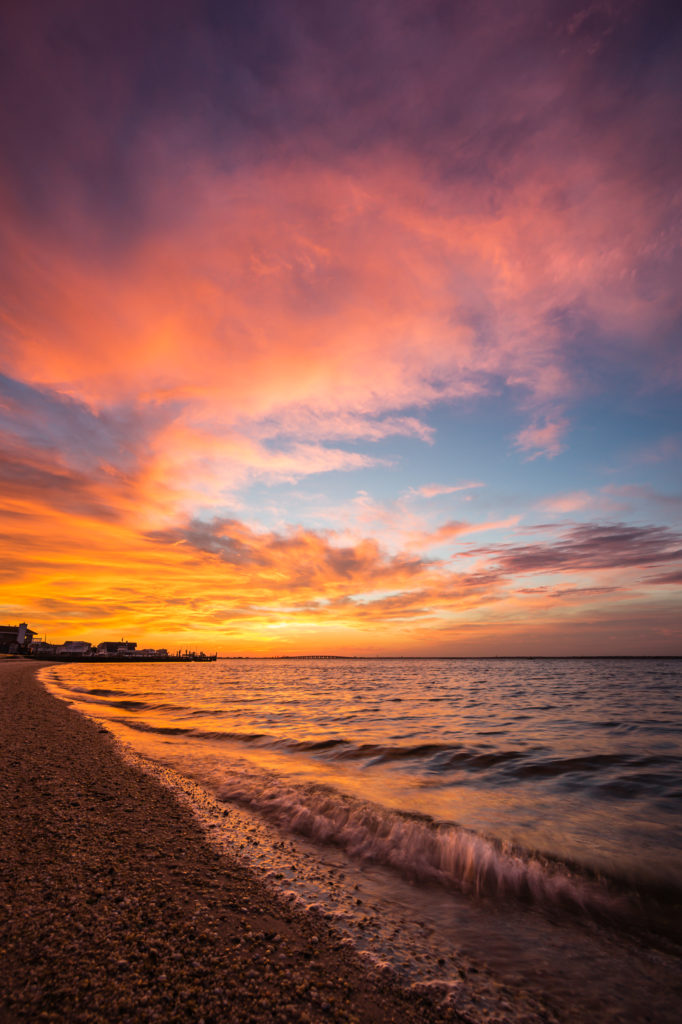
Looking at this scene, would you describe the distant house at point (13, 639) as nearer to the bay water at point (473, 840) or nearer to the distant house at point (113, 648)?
the distant house at point (113, 648)

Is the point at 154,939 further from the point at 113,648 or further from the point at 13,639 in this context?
the point at 113,648

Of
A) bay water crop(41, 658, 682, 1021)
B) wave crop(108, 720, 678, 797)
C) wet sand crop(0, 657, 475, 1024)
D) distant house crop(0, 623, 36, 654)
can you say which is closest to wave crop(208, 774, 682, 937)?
bay water crop(41, 658, 682, 1021)

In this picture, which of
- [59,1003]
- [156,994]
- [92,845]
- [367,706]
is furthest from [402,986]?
[367,706]

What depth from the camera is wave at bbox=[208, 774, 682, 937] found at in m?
5.00

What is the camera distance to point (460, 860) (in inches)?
234

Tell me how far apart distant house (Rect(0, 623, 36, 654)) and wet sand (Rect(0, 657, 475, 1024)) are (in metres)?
153

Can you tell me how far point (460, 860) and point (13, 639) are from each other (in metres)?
160

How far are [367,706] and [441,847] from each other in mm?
18670

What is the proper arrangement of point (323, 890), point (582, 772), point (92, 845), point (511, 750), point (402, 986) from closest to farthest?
point (402, 986), point (323, 890), point (92, 845), point (582, 772), point (511, 750)

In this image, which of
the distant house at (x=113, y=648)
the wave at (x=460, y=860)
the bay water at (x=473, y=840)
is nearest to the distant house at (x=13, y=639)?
the distant house at (x=113, y=648)

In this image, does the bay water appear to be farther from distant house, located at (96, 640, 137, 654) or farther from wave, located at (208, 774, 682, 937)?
distant house, located at (96, 640, 137, 654)

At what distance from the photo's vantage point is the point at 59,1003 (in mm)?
2748

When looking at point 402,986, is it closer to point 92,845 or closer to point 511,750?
point 92,845

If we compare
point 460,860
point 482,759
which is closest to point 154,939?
point 460,860
